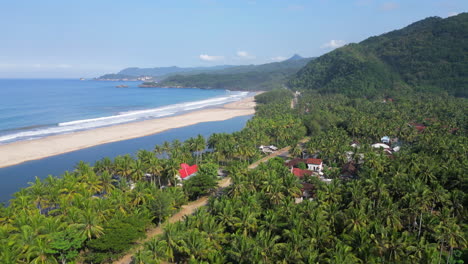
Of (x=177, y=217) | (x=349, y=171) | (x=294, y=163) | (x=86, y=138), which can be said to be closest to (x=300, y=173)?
(x=294, y=163)

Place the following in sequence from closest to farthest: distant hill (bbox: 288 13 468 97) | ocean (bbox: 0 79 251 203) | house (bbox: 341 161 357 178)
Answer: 1. house (bbox: 341 161 357 178)
2. ocean (bbox: 0 79 251 203)
3. distant hill (bbox: 288 13 468 97)

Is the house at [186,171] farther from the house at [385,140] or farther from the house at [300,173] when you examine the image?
the house at [385,140]

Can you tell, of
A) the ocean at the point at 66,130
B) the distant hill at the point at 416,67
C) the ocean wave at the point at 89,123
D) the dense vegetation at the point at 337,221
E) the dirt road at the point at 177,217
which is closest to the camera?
the dense vegetation at the point at 337,221

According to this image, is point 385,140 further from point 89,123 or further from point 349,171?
point 89,123

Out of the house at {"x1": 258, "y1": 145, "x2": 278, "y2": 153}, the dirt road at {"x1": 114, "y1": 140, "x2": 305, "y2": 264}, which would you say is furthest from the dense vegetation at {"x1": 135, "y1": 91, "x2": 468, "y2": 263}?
the house at {"x1": 258, "y1": 145, "x2": 278, "y2": 153}

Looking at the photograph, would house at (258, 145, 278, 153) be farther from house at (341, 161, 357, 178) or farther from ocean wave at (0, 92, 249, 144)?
ocean wave at (0, 92, 249, 144)

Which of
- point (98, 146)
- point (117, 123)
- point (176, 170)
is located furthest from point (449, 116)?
point (117, 123)

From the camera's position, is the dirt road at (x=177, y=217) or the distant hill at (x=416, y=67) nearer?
the dirt road at (x=177, y=217)

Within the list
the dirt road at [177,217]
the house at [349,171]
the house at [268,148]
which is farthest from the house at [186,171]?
the house at [349,171]

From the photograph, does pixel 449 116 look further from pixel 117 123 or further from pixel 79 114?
pixel 79 114
